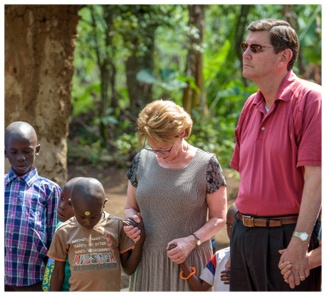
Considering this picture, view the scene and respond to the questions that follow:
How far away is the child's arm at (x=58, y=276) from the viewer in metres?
3.53

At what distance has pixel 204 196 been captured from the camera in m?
3.55

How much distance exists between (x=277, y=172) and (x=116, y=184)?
264 inches

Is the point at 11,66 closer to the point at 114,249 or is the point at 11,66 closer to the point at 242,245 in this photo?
the point at 114,249

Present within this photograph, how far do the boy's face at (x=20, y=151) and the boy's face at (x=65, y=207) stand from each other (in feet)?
1.00

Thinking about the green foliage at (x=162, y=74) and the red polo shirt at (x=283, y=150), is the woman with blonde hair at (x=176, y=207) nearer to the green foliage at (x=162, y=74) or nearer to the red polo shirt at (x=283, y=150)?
the red polo shirt at (x=283, y=150)

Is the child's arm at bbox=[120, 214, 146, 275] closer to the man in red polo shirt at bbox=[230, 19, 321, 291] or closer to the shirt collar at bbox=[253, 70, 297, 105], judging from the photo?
the man in red polo shirt at bbox=[230, 19, 321, 291]

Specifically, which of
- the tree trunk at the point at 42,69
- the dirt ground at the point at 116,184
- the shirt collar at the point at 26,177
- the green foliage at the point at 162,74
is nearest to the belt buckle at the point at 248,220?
the shirt collar at the point at 26,177

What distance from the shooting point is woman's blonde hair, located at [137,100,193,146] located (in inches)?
133

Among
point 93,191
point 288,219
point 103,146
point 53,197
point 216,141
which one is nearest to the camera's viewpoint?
point 288,219

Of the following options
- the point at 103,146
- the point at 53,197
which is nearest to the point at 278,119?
the point at 53,197

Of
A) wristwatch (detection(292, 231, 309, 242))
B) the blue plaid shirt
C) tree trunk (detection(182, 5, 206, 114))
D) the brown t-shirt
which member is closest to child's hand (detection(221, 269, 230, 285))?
the brown t-shirt

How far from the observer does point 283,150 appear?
3004 millimetres

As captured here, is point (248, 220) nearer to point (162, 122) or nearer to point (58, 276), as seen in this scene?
point (162, 122)

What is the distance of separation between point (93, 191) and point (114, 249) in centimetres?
35
